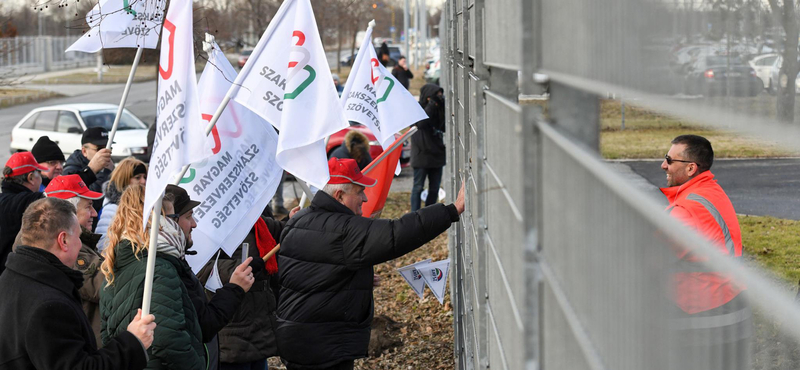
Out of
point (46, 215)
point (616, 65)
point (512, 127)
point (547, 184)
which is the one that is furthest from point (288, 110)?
point (616, 65)

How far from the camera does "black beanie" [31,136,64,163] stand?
7551 millimetres

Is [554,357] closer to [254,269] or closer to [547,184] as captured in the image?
[547,184]

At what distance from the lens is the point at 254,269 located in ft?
17.2

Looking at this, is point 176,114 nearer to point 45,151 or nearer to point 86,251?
point 86,251

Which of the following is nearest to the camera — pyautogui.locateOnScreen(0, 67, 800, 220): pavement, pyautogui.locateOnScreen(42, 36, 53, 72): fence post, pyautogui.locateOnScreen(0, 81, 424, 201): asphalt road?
pyautogui.locateOnScreen(0, 67, 800, 220): pavement

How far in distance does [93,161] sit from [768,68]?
7.54m

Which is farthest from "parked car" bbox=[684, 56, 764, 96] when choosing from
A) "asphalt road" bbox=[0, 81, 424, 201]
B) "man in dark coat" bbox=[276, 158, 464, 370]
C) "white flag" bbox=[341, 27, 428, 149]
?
"asphalt road" bbox=[0, 81, 424, 201]

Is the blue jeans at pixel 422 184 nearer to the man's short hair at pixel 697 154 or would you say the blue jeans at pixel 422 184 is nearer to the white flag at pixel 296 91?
the white flag at pixel 296 91

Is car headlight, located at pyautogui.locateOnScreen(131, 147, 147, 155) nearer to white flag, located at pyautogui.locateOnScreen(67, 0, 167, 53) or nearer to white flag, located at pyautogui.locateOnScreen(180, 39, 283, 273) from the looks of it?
white flag, located at pyautogui.locateOnScreen(67, 0, 167, 53)

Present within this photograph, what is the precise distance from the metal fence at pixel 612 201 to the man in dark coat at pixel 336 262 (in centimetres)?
286

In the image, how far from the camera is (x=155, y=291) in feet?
12.6

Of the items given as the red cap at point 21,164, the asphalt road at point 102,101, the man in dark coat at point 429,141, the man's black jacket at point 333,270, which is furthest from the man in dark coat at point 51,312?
the asphalt road at point 102,101

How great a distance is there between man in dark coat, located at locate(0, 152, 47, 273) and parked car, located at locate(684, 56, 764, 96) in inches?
235

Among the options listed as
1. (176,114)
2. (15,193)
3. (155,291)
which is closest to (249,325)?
(155,291)
